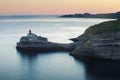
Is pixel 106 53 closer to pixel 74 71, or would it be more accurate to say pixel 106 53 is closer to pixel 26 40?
pixel 74 71

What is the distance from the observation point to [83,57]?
63.2 meters

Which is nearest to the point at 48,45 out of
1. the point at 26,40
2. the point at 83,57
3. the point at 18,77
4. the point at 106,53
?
the point at 26,40

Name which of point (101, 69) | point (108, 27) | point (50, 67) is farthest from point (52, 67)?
point (108, 27)

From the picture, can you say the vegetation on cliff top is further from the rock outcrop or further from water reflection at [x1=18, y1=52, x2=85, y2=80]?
the rock outcrop

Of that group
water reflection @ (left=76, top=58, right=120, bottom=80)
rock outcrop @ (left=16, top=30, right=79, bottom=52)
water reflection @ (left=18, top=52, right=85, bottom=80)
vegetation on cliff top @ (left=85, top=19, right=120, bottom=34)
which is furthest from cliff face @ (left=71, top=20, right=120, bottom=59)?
rock outcrop @ (left=16, top=30, right=79, bottom=52)

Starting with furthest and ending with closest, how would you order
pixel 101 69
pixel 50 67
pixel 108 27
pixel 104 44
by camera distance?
pixel 108 27 < pixel 104 44 < pixel 50 67 < pixel 101 69

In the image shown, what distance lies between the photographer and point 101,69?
5381 centimetres

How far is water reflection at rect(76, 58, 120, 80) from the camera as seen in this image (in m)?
48.5

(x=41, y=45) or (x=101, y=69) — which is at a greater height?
(x=41, y=45)

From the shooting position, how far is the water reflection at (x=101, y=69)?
48469mm

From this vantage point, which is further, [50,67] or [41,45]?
[41,45]

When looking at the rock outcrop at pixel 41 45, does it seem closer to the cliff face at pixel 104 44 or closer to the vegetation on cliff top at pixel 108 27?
the cliff face at pixel 104 44

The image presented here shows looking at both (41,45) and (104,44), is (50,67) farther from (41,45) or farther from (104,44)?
(41,45)

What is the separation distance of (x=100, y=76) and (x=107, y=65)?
25.8 ft
